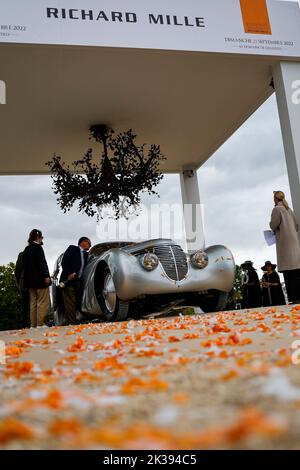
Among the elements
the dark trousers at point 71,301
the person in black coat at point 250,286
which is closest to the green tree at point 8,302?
the person in black coat at point 250,286

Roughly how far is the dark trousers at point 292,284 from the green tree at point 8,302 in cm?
1339

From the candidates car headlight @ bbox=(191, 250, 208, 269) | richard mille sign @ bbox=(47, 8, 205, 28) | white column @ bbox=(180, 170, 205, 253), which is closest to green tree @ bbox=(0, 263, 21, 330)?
white column @ bbox=(180, 170, 205, 253)

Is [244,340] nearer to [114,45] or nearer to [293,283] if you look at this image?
[293,283]

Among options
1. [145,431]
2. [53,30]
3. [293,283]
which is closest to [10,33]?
[53,30]

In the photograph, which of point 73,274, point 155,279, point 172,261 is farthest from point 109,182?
point 155,279

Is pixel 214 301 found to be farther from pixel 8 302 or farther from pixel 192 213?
pixel 8 302

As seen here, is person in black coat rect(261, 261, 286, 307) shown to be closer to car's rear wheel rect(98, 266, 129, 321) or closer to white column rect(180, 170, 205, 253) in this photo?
white column rect(180, 170, 205, 253)

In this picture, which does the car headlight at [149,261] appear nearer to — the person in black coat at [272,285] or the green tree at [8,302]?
the person in black coat at [272,285]

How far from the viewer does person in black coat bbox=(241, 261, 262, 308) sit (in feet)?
34.7

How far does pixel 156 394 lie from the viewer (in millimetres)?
1577

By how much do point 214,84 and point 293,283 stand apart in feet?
14.9

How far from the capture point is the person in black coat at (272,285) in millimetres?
10195
